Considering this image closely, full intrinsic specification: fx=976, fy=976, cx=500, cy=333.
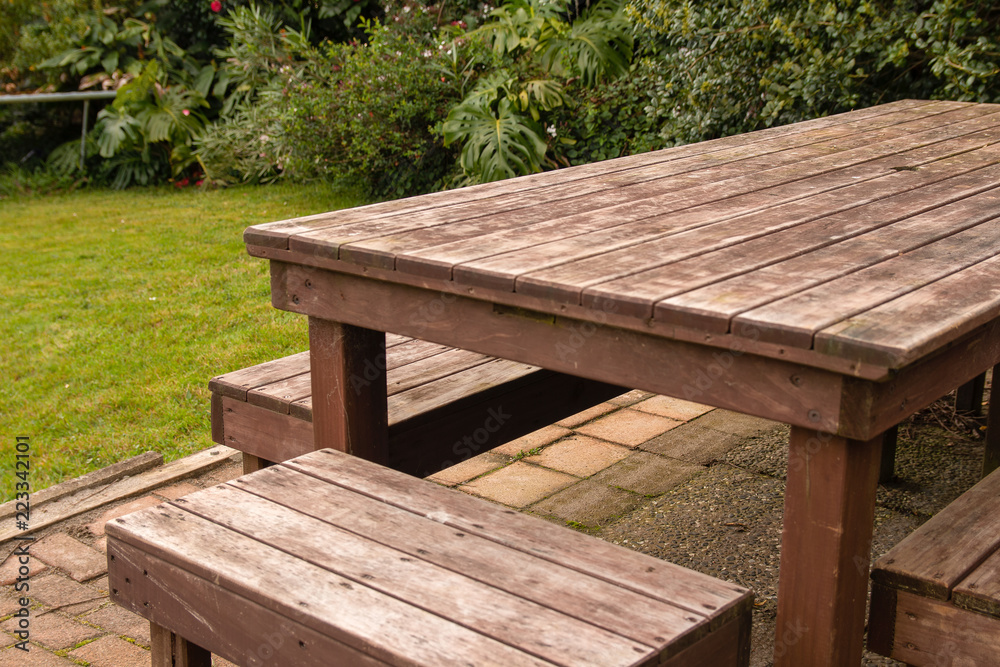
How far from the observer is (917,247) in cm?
184

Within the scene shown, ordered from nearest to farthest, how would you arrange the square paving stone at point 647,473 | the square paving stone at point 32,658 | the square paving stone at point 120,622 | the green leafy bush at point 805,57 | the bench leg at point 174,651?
the bench leg at point 174,651 → the square paving stone at point 32,658 → the square paving stone at point 120,622 → the square paving stone at point 647,473 → the green leafy bush at point 805,57

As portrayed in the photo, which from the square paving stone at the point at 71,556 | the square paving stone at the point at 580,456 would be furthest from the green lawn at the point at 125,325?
the square paving stone at the point at 580,456

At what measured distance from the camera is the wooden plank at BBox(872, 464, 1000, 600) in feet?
5.17

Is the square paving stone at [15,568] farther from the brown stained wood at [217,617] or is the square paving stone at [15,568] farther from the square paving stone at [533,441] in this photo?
the square paving stone at [533,441]

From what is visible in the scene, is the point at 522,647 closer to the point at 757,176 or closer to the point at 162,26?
the point at 757,176

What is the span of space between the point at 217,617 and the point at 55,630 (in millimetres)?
1063

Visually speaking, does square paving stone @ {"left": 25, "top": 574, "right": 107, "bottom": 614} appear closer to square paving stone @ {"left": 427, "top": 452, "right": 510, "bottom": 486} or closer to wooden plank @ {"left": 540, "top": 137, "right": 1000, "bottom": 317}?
square paving stone @ {"left": 427, "top": 452, "right": 510, "bottom": 486}

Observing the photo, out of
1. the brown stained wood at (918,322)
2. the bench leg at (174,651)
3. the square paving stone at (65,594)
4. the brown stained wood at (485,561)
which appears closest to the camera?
the brown stained wood at (918,322)

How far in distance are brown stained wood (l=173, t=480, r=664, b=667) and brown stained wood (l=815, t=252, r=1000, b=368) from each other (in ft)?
1.51

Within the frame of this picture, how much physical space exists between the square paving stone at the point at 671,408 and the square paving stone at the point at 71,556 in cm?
207

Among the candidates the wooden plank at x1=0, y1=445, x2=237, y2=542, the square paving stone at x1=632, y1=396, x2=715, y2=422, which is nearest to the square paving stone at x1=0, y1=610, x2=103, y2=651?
the wooden plank at x1=0, y1=445, x2=237, y2=542

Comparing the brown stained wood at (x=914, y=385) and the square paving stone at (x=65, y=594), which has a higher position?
the brown stained wood at (x=914, y=385)

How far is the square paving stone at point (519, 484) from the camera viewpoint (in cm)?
315

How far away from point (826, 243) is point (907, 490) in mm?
1629
